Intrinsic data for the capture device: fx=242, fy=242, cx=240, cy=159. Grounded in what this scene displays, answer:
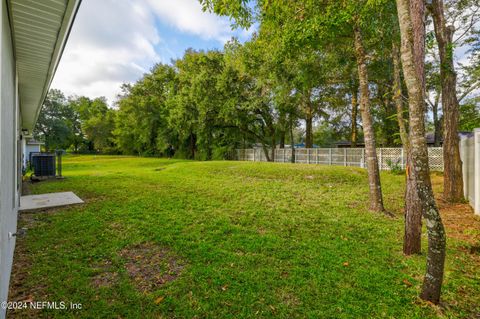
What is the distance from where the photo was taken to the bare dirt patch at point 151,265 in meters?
2.74

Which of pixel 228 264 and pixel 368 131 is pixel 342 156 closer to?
pixel 368 131

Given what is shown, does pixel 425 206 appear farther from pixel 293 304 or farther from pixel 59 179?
pixel 59 179

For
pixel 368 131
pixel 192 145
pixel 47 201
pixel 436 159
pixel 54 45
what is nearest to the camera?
pixel 54 45

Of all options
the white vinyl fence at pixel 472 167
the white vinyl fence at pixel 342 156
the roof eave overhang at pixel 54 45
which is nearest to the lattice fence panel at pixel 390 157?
the white vinyl fence at pixel 342 156

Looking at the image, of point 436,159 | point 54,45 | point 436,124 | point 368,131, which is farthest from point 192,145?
point 54,45

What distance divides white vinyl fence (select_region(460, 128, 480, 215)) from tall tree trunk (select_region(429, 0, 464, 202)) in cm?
15

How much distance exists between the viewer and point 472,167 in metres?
5.58

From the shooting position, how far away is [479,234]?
406cm

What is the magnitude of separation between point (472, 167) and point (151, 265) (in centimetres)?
704

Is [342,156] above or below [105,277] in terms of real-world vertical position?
above

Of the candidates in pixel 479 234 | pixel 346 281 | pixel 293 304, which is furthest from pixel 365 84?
pixel 293 304

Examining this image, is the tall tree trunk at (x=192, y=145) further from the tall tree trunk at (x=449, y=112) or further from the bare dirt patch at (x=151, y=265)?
the bare dirt patch at (x=151, y=265)

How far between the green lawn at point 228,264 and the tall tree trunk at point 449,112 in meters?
1.84

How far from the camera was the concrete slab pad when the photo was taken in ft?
18.7
